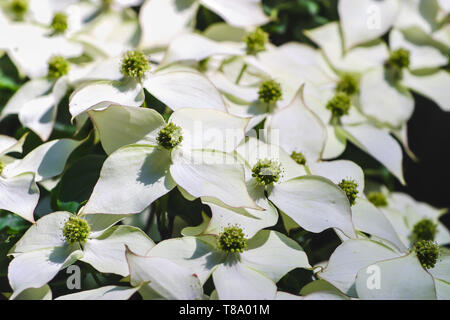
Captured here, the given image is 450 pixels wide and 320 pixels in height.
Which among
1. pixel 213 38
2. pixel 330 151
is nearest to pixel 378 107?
pixel 330 151

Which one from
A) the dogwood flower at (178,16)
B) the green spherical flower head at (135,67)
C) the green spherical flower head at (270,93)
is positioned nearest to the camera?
the green spherical flower head at (135,67)

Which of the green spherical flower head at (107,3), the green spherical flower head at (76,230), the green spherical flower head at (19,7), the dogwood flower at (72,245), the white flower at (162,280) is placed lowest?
the dogwood flower at (72,245)

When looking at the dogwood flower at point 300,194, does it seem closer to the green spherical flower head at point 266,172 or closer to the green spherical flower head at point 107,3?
the green spherical flower head at point 266,172

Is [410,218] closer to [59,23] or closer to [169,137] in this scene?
[169,137]

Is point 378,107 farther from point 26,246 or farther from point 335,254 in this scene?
point 26,246

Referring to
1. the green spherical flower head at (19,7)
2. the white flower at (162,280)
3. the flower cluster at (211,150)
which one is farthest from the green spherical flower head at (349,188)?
the green spherical flower head at (19,7)

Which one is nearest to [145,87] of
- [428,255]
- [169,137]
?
[169,137]

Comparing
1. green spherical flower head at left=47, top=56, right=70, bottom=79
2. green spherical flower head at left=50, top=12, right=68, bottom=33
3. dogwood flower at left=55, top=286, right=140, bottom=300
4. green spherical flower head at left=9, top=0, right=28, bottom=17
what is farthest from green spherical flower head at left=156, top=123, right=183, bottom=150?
green spherical flower head at left=9, top=0, right=28, bottom=17
